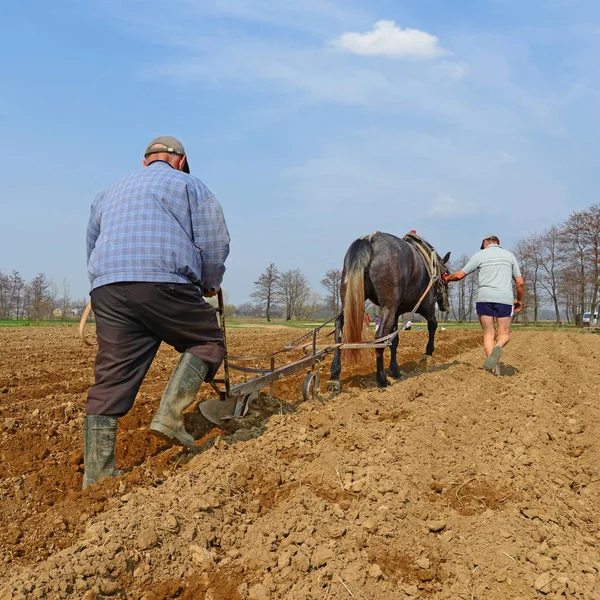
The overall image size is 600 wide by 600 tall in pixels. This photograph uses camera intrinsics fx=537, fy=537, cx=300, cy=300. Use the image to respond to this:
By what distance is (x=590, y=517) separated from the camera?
2.98 meters

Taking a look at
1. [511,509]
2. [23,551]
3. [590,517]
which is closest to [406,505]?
[511,509]

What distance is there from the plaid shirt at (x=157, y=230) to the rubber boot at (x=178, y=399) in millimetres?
549

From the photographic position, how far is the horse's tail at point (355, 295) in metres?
6.36

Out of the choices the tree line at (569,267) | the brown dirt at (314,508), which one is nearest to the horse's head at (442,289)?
the brown dirt at (314,508)

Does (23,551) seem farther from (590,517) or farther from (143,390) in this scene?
(143,390)

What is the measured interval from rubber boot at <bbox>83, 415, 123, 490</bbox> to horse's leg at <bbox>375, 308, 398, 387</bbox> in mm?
3848

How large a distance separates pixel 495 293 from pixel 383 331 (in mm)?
1996

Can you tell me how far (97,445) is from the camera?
10.5 feet

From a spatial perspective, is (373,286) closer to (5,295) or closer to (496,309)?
(496,309)

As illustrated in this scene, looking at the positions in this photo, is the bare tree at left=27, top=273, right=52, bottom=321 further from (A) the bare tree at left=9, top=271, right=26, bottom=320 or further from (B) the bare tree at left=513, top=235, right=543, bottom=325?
(B) the bare tree at left=513, top=235, right=543, bottom=325

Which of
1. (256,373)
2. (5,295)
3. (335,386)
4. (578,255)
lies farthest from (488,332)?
(5,295)

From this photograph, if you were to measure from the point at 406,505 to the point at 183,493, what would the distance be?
4.04ft

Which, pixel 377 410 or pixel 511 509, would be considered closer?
pixel 511 509

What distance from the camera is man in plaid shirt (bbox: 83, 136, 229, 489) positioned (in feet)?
10.5
